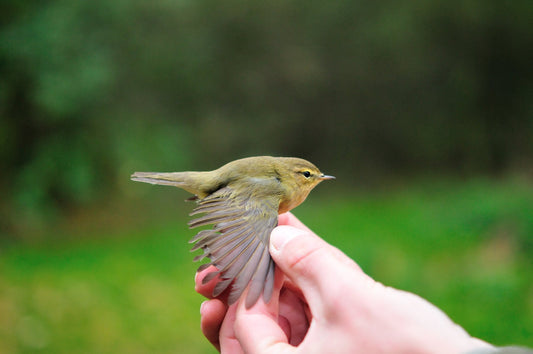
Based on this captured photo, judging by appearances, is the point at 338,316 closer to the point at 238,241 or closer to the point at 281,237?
the point at 281,237

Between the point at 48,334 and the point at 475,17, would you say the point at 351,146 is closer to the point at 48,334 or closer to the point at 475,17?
the point at 475,17

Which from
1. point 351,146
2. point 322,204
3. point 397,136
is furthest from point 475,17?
point 322,204

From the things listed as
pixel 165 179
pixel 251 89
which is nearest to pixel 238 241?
pixel 165 179

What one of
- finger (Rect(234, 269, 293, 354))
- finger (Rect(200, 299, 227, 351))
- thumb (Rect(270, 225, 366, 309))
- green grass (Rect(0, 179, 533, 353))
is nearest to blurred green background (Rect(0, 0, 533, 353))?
green grass (Rect(0, 179, 533, 353))

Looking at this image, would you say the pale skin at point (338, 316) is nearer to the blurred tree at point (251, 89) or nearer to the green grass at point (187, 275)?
the green grass at point (187, 275)

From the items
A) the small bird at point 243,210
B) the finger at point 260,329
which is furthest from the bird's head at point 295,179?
the finger at point 260,329

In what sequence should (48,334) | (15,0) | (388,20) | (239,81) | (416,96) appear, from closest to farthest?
(48,334), (15,0), (239,81), (388,20), (416,96)
